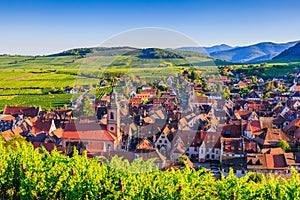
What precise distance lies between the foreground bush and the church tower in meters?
9.93

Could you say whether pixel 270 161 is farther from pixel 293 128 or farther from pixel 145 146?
pixel 293 128

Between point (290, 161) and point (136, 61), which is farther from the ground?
point (136, 61)

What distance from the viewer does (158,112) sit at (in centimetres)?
4169

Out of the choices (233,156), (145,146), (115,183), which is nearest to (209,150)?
(233,156)

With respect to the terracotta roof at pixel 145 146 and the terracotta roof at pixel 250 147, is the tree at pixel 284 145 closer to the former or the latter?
the terracotta roof at pixel 250 147

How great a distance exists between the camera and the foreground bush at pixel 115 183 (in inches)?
497

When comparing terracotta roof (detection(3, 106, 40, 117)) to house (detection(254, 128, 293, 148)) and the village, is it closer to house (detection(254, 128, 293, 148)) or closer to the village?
the village

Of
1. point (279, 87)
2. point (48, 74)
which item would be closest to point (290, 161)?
point (279, 87)

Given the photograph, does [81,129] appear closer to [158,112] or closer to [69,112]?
[158,112]

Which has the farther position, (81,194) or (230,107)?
(230,107)

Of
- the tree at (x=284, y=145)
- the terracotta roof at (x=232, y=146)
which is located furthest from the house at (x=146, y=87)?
the tree at (x=284, y=145)

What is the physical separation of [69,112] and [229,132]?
24.6m

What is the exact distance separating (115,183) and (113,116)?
13.5 metres

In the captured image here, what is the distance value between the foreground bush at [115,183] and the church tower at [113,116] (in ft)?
32.6
